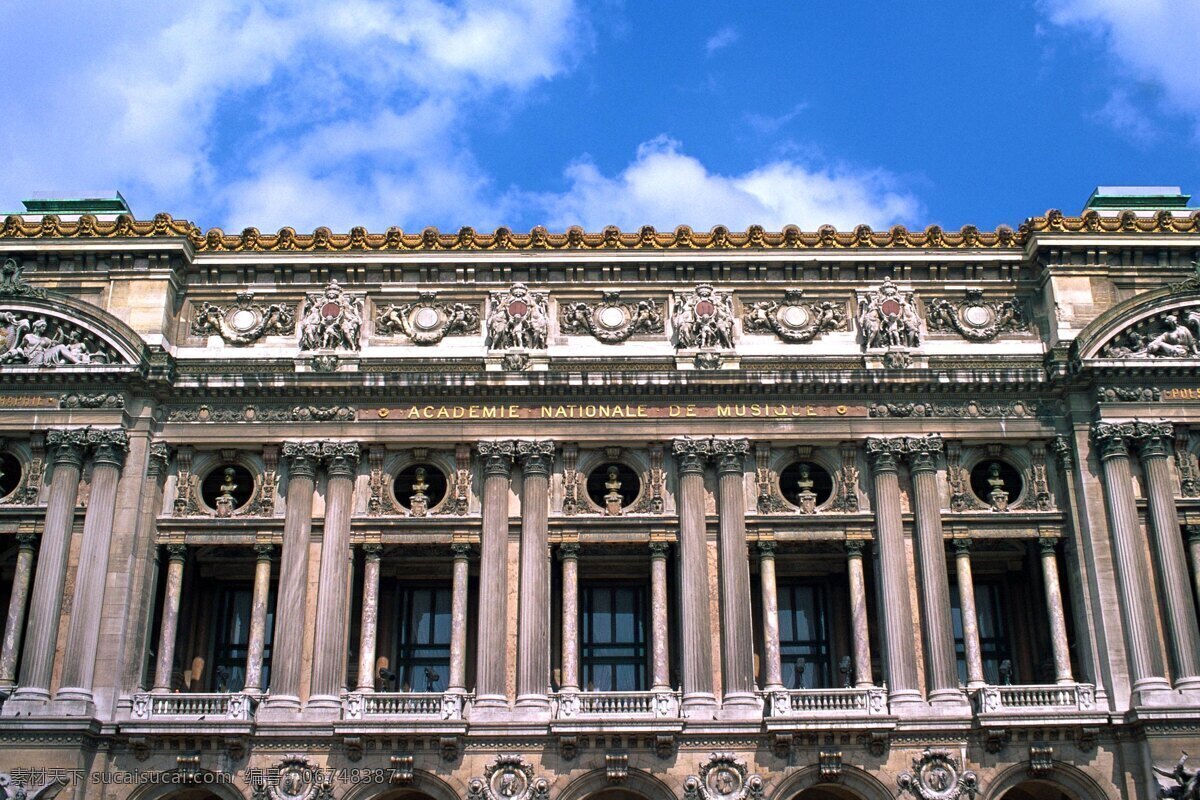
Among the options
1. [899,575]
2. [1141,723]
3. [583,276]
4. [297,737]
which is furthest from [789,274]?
[297,737]

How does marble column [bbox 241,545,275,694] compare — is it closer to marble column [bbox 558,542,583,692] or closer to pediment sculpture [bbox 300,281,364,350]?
pediment sculpture [bbox 300,281,364,350]

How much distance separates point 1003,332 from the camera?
40656 millimetres

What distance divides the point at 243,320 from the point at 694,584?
14.8 metres

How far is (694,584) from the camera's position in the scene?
121ft

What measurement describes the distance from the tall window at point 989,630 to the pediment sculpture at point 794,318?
803 centimetres

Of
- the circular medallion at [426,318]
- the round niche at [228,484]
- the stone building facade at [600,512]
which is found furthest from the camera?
the circular medallion at [426,318]

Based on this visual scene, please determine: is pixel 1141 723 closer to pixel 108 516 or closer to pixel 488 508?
pixel 488 508

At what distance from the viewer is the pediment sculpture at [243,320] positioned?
133 feet

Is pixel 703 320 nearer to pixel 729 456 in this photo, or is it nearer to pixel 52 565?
pixel 729 456

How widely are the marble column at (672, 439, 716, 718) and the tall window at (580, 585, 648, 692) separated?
2.29 meters

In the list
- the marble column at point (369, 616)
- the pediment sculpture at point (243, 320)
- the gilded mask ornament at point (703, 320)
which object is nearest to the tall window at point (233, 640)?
the marble column at point (369, 616)

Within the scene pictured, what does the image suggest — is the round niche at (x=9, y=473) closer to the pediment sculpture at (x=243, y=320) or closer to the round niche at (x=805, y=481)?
the pediment sculpture at (x=243, y=320)

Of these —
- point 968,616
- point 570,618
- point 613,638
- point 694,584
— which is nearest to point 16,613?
point 570,618

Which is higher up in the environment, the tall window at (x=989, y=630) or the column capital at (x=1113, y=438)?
the column capital at (x=1113, y=438)
